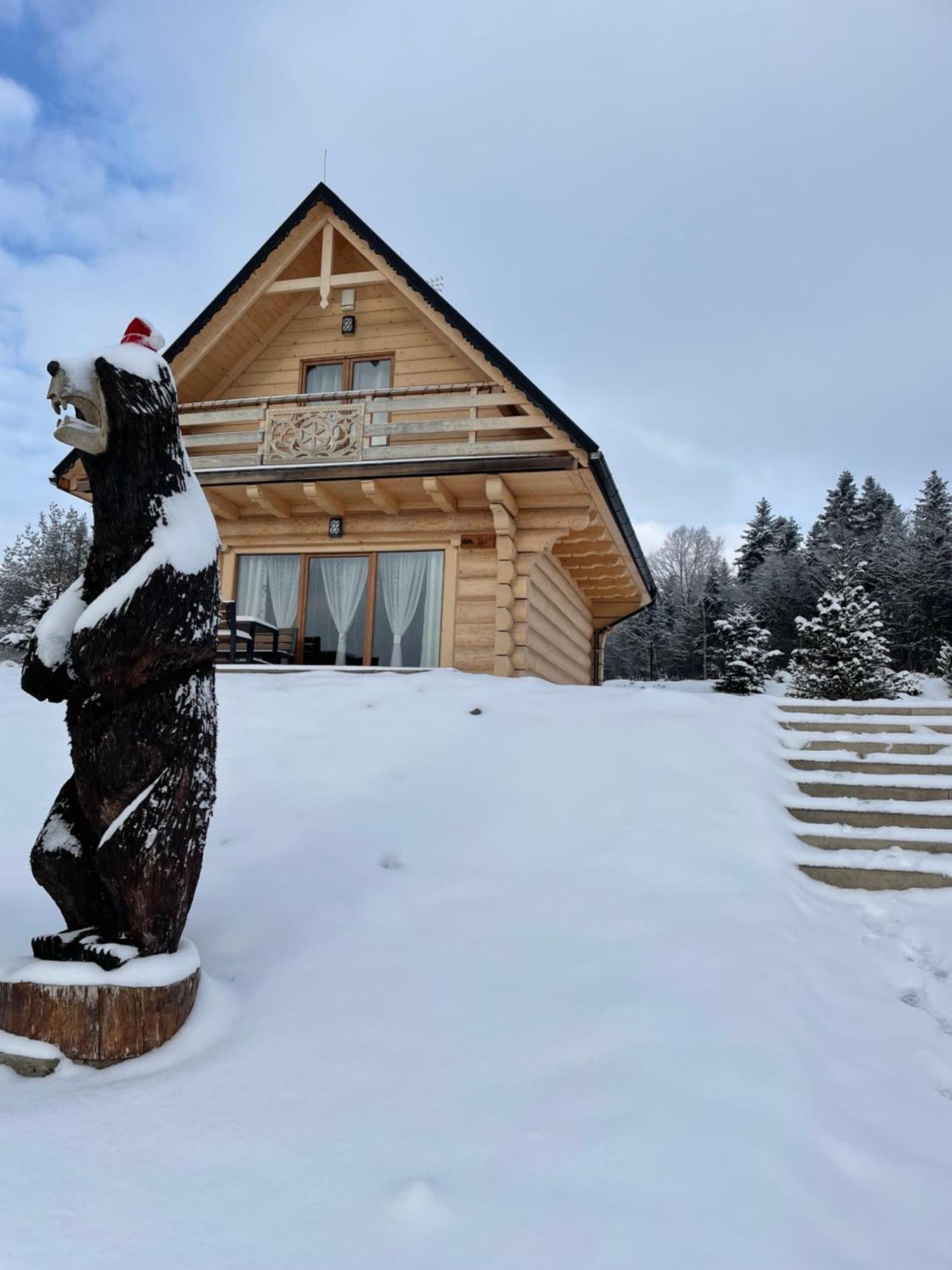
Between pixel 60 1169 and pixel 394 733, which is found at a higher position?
pixel 394 733

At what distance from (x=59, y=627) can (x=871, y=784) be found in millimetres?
5003

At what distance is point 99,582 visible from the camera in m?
3.10

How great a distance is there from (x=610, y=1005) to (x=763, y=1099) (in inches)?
25.0

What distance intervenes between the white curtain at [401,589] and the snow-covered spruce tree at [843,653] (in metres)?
12.5

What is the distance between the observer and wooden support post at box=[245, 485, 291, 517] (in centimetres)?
1036

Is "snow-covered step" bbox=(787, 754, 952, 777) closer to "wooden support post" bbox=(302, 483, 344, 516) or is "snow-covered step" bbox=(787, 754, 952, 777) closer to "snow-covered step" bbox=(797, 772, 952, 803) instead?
"snow-covered step" bbox=(797, 772, 952, 803)

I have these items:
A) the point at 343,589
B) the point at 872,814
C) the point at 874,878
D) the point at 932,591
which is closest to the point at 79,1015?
the point at 874,878

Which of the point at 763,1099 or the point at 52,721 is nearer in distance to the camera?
the point at 763,1099

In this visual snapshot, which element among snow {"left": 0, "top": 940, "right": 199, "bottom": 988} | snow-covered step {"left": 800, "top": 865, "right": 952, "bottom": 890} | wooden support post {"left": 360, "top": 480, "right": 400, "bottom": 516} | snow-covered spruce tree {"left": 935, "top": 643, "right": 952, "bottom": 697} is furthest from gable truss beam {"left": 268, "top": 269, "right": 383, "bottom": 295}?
snow-covered spruce tree {"left": 935, "top": 643, "right": 952, "bottom": 697}

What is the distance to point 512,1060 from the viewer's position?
262cm

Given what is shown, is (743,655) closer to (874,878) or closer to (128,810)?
(874,878)

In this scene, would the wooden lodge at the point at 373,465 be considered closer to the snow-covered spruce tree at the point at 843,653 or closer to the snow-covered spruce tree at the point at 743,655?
the snow-covered spruce tree at the point at 843,653

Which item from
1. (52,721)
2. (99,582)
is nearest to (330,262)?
(52,721)

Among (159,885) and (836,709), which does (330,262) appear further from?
(159,885)
